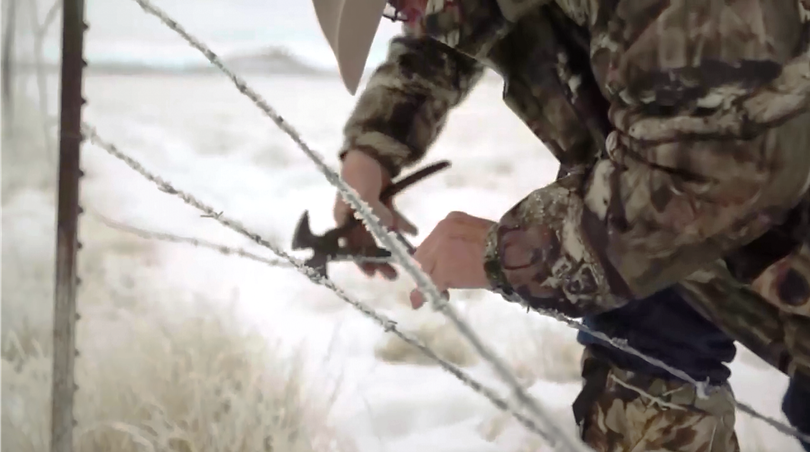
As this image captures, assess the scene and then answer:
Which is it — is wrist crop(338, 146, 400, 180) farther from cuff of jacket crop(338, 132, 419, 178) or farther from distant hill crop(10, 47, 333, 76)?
distant hill crop(10, 47, 333, 76)

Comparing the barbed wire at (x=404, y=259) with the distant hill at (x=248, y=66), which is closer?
the barbed wire at (x=404, y=259)

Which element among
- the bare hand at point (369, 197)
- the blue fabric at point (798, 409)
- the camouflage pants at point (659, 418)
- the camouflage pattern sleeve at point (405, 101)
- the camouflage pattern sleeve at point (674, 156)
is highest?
the camouflage pattern sleeve at point (405, 101)

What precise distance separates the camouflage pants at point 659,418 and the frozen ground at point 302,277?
0.05 meters

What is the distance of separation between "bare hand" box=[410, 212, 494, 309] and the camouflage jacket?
0.01 metres

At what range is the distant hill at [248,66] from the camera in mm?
643

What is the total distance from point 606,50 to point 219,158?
0.51 meters

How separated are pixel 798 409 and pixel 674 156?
0.32 m

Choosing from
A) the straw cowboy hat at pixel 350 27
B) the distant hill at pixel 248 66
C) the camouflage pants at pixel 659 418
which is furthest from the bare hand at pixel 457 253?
the distant hill at pixel 248 66

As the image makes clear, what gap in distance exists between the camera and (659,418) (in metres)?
0.49

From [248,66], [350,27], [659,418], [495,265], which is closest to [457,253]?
[495,265]

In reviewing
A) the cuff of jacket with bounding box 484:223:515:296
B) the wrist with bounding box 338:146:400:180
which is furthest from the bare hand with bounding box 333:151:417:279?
the cuff of jacket with bounding box 484:223:515:296

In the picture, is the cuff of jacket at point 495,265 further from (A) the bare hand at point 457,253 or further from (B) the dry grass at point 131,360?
(B) the dry grass at point 131,360

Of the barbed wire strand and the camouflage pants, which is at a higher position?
the barbed wire strand

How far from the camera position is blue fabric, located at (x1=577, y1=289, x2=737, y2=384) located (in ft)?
1.60
